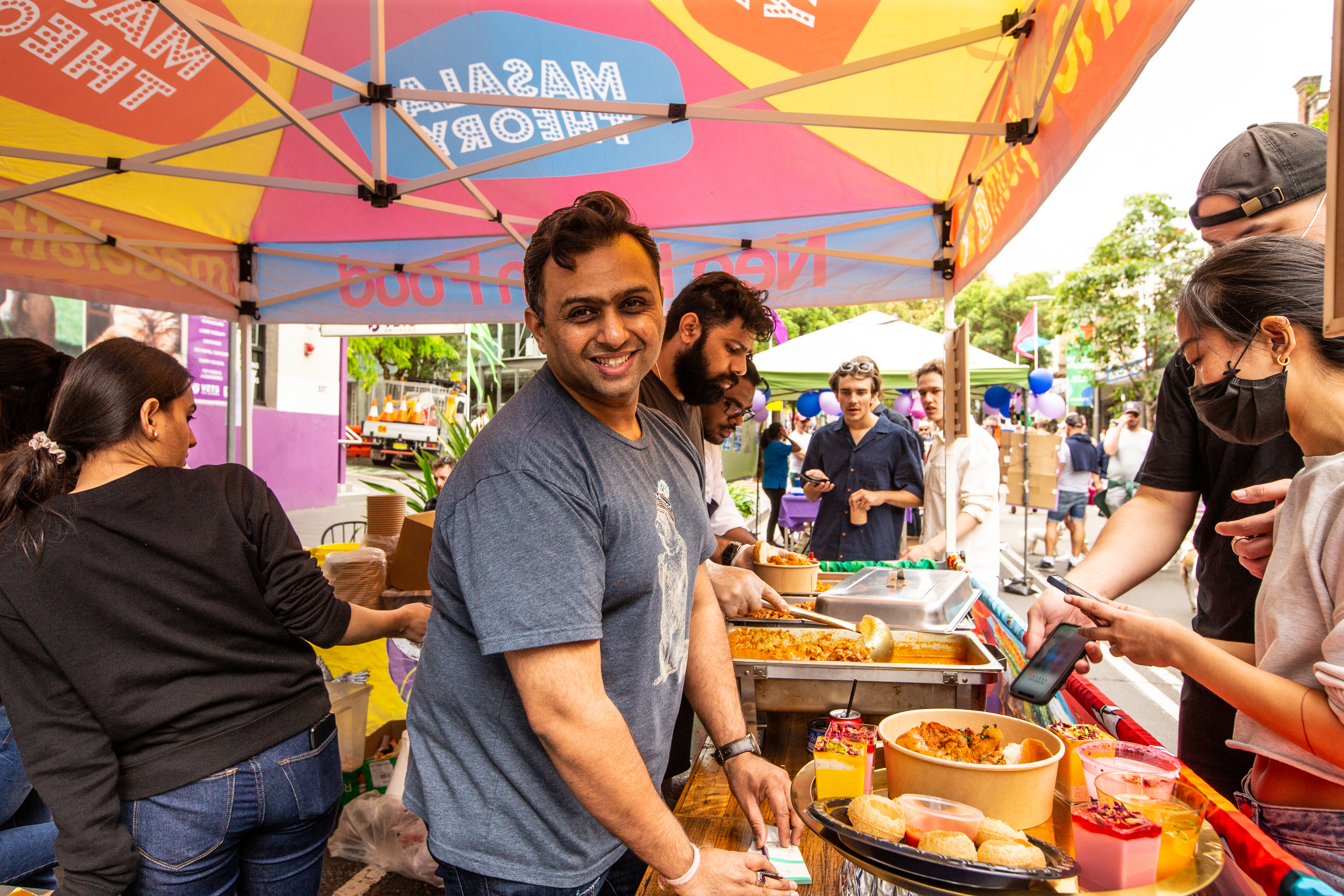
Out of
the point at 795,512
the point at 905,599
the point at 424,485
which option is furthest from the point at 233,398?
the point at 795,512

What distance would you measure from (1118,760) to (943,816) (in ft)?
1.26

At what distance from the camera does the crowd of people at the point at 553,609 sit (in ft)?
3.74

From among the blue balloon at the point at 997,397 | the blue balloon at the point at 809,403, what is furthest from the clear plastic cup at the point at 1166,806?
the blue balloon at the point at 809,403

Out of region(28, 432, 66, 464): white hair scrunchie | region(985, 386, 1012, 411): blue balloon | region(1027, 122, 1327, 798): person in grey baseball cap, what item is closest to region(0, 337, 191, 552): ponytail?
region(28, 432, 66, 464): white hair scrunchie

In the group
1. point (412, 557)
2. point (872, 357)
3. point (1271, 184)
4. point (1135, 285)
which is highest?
point (1135, 285)

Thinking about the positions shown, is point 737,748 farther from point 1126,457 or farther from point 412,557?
point 1126,457

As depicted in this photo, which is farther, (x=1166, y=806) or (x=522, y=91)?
(x=522, y=91)

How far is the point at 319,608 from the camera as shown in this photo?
1905 mm

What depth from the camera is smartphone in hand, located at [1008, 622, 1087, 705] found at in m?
1.44

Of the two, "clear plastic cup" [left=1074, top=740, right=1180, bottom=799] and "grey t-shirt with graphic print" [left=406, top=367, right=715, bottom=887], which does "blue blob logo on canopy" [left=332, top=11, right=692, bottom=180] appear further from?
"clear plastic cup" [left=1074, top=740, right=1180, bottom=799]

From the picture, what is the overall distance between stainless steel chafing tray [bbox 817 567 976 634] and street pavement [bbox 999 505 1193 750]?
271mm

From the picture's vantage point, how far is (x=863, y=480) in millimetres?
5023

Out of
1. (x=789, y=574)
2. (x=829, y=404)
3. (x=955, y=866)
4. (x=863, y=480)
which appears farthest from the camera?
(x=829, y=404)

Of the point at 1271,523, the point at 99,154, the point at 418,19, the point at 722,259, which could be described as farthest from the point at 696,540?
the point at 99,154
